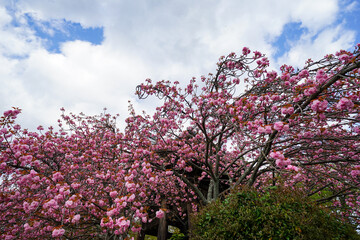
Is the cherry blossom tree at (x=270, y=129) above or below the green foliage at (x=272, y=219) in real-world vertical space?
above

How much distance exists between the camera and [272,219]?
332 centimetres

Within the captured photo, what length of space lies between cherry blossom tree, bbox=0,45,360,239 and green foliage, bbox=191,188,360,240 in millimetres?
710

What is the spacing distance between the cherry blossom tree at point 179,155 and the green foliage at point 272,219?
71 cm

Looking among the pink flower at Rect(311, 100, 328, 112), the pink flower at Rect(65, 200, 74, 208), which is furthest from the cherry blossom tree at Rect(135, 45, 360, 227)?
the pink flower at Rect(65, 200, 74, 208)

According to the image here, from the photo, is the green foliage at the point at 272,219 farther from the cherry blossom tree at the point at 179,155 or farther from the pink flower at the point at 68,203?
the pink flower at the point at 68,203

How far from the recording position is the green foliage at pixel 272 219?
3188 mm

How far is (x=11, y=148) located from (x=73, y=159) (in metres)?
1.89

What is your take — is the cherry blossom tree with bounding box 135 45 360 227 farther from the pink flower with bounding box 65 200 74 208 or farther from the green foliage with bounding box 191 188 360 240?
the pink flower with bounding box 65 200 74 208


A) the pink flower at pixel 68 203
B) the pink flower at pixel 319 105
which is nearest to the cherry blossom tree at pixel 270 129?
the pink flower at pixel 319 105

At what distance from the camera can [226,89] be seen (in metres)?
8.30

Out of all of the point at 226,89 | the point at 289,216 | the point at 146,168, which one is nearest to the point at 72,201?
the point at 146,168

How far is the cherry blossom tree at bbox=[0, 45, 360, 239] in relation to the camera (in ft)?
13.4

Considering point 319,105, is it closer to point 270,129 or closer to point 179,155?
point 270,129

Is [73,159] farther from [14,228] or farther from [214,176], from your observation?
[214,176]
